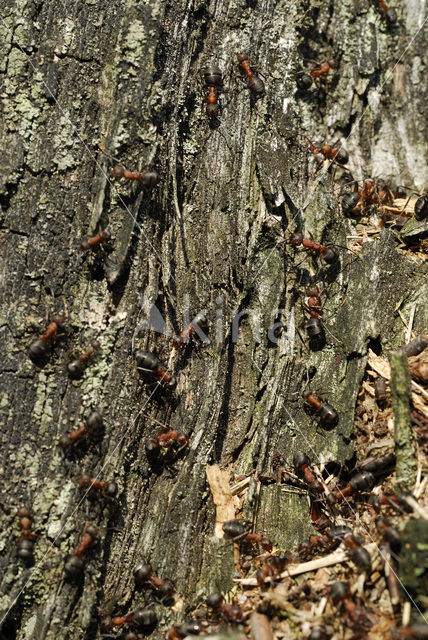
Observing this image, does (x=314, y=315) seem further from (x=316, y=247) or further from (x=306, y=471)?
(x=306, y=471)

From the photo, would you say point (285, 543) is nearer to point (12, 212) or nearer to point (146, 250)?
point (146, 250)

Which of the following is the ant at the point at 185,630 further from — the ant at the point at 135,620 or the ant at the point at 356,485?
the ant at the point at 356,485

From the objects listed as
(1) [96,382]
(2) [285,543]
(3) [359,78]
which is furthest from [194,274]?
(3) [359,78]

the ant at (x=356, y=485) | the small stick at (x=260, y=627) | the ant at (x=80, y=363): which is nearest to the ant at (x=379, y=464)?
the ant at (x=356, y=485)

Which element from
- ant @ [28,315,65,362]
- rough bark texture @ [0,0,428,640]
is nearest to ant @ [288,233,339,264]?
rough bark texture @ [0,0,428,640]

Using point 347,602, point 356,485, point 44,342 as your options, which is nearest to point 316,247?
point 356,485
